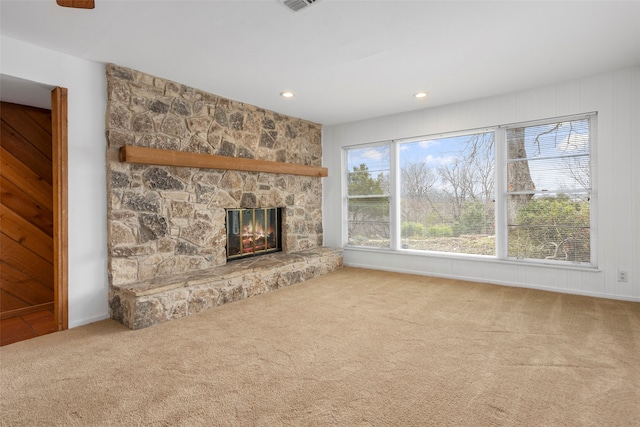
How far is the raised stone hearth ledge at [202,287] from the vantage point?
288 cm

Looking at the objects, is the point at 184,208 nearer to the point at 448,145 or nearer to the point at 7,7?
the point at 7,7

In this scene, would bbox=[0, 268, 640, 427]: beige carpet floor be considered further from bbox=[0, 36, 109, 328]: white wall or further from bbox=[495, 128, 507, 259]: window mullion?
bbox=[495, 128, 507, 259]: window mullion

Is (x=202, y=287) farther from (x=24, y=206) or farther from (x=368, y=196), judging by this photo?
(x=368, y=196)

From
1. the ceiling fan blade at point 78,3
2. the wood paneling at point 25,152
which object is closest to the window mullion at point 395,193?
the ceiling fan blade at point 78,3

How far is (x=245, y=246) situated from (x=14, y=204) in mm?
2515

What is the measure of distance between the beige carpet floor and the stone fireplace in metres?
0.70

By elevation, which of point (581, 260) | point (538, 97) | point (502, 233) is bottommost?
point (581, 260)

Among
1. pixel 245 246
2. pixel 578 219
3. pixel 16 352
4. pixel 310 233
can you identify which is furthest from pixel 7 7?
pixel 578 219

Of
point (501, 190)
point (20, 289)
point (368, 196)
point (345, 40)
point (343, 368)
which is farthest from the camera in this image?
point (368, 196)

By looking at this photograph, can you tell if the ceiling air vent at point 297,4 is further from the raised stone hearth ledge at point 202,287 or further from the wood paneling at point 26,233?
the wood paneling at point 26,233

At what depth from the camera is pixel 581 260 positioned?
3686mm

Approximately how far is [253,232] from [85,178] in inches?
83.7

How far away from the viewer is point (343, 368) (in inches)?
82.9

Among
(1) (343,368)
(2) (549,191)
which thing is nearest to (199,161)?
(1) (343,368)
